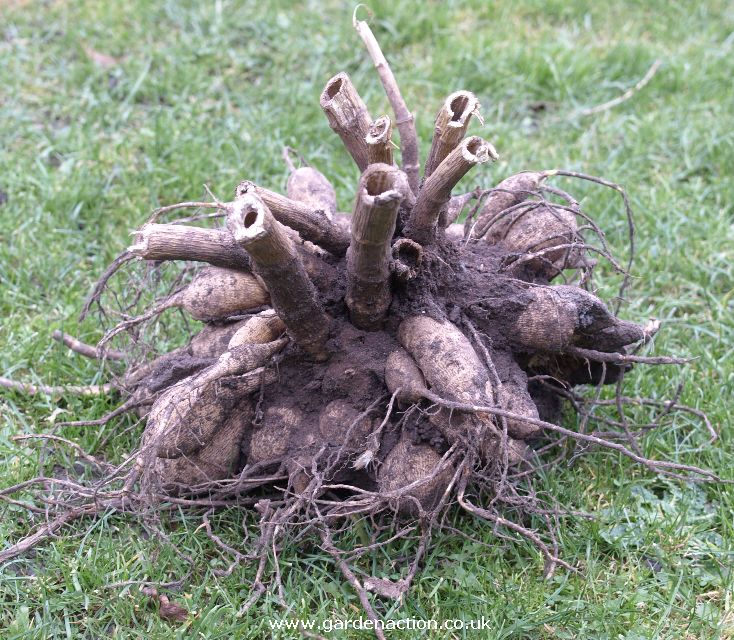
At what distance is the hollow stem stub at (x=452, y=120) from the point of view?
2338 millimetres

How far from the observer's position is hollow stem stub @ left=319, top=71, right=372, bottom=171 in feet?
7.79

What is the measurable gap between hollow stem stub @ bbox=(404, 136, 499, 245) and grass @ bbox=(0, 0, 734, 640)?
2.75ft

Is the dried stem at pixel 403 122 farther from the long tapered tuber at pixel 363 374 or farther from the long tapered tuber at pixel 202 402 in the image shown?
the long tapered tuber at pixel 202 402

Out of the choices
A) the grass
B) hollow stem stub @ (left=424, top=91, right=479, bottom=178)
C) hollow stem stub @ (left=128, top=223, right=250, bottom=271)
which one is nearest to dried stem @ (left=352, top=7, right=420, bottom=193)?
hollow stem stub @ (left=424, top=91, right=479, bottom=178)

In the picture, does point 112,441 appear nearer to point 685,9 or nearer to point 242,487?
point 242,487

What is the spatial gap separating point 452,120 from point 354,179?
1.60 m

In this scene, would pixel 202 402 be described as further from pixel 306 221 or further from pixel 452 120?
pixel 452 120

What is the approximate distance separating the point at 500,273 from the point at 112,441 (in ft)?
4.49

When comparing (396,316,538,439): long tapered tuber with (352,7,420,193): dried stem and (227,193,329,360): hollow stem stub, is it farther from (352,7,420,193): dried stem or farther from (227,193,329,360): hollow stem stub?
(352,7,420,193): dried stem

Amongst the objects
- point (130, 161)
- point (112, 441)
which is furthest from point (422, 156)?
point (112, 441)

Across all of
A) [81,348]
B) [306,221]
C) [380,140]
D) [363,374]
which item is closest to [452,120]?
[380,140]

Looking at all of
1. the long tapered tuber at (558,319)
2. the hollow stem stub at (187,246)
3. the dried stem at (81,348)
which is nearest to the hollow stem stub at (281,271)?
the hollow stem stub at (187,246)

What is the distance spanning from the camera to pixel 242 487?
246 centimetres

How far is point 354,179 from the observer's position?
3955 millimetres
